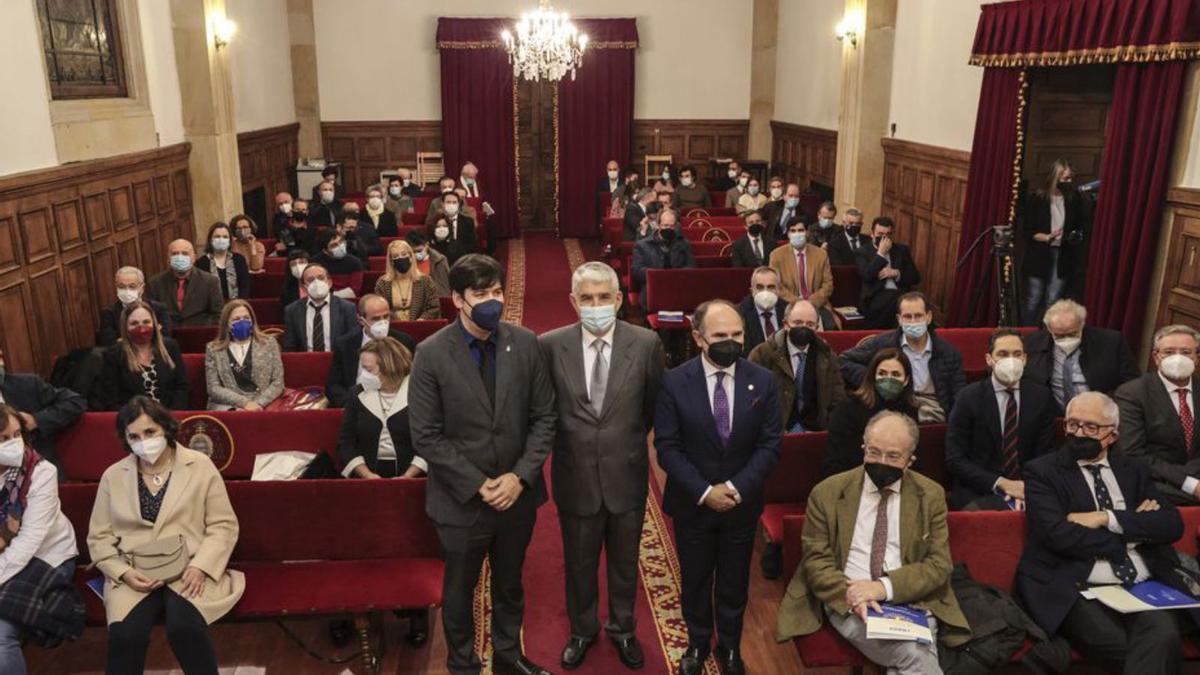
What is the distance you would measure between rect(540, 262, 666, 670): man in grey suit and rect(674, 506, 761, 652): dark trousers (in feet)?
0.82

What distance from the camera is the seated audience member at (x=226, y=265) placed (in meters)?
7.72

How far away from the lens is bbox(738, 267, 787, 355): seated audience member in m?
5.93

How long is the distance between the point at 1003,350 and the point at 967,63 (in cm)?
521

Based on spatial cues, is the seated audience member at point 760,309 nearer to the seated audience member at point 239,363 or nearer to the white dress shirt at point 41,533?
the seated audience member at point 239,363

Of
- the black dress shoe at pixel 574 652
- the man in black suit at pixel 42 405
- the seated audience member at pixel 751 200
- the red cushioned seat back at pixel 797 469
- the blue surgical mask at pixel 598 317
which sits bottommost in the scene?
the black dress shoe at pixel 574 652

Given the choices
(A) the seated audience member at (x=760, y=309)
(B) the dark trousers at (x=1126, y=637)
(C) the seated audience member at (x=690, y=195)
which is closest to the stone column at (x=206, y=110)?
(C) the seated audience member at (x=690, y=195)

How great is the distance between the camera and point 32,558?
12.1ft

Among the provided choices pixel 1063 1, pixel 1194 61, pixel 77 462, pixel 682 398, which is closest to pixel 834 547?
pixel 682 398

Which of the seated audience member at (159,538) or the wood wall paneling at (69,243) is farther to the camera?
the wood wall paneling at (69,243)

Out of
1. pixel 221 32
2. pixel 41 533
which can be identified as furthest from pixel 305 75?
pixel 41 533

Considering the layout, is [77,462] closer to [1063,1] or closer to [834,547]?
[834,547]

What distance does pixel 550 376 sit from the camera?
371cm

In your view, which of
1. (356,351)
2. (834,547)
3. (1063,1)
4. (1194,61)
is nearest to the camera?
(834,547)

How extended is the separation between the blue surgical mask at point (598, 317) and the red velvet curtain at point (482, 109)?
12.3 m
